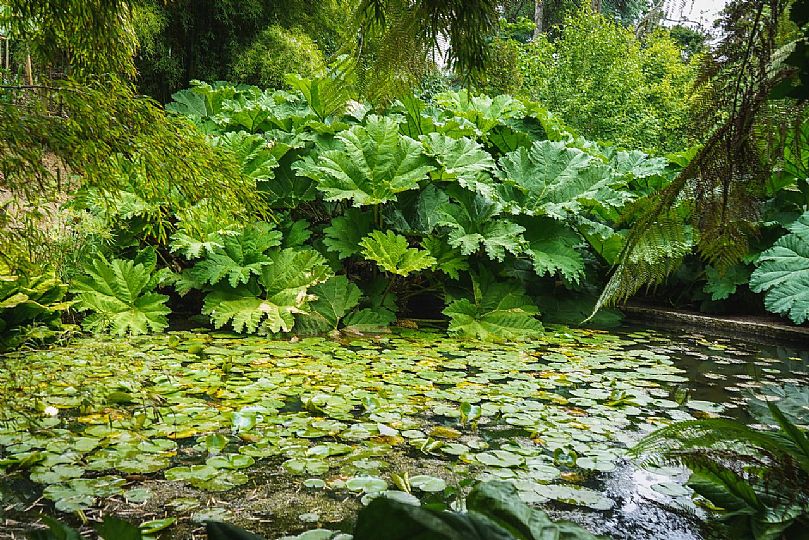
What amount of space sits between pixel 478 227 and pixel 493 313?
2.19 ft

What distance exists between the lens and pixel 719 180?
1.67 meters

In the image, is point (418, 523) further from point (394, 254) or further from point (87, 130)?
point (394, 254)

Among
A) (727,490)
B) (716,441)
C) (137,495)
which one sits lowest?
(137,495)

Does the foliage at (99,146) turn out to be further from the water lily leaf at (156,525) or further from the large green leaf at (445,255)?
the large green leaf at (445,255)

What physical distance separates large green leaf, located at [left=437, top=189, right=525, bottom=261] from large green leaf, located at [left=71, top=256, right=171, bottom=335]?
6.53 ft

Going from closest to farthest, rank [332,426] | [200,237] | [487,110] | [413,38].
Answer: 1. [413,38]
2. [332,426]
3. [200,237]
4. [487,110]

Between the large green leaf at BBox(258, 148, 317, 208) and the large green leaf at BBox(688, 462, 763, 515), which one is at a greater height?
the large green leaf at BBox(258, 148, 317, 208)

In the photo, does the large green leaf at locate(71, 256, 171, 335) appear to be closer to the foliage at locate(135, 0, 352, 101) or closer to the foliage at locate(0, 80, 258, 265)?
the foliage at locate(0, 80, 258, 265)

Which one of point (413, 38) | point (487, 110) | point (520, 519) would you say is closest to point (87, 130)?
point (413, 38)

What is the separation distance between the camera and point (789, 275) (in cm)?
452

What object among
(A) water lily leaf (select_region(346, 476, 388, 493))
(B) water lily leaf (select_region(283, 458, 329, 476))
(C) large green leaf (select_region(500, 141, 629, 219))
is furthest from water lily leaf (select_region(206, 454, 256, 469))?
(C) large green leaf (select_region(500, 141, 629, 219))

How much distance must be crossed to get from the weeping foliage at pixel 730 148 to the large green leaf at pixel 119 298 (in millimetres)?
3036

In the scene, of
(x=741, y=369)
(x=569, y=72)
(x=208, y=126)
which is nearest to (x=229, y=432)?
(x=741, y=369)

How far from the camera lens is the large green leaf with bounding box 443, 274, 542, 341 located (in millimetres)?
4355
